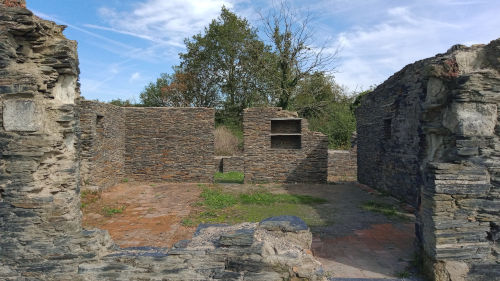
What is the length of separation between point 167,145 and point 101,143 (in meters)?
2.76

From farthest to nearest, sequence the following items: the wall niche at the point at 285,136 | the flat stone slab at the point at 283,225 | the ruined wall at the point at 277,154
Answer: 1. the wall niche at the point at 285,136
2. the ruined wall at the point at 277,154
3. the flat stone slab at the point at 283,225

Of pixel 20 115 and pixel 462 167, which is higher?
pixel 20 115

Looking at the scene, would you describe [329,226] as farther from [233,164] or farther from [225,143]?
[225,143]

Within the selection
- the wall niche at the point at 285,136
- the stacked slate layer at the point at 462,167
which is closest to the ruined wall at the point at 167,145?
the wall niche at the point at 285,136

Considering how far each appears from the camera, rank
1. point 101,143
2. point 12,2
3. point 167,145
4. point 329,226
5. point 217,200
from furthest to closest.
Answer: point 167,145 → point 101,143 → point 217,200 → point 329,226 → point 12,2

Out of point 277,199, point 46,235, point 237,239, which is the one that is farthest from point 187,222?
point 237,239

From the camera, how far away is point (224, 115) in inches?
1080

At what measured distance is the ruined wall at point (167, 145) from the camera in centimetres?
1275

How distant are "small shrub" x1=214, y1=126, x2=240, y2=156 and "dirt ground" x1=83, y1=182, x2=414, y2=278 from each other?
9060mm

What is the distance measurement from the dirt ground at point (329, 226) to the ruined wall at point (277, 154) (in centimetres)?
134

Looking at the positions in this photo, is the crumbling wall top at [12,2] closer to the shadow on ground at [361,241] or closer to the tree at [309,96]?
the shadow on ground at [361,241]

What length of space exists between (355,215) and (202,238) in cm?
450

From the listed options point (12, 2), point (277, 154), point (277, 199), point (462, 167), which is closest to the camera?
point (462, 167)

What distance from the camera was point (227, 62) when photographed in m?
27.3
